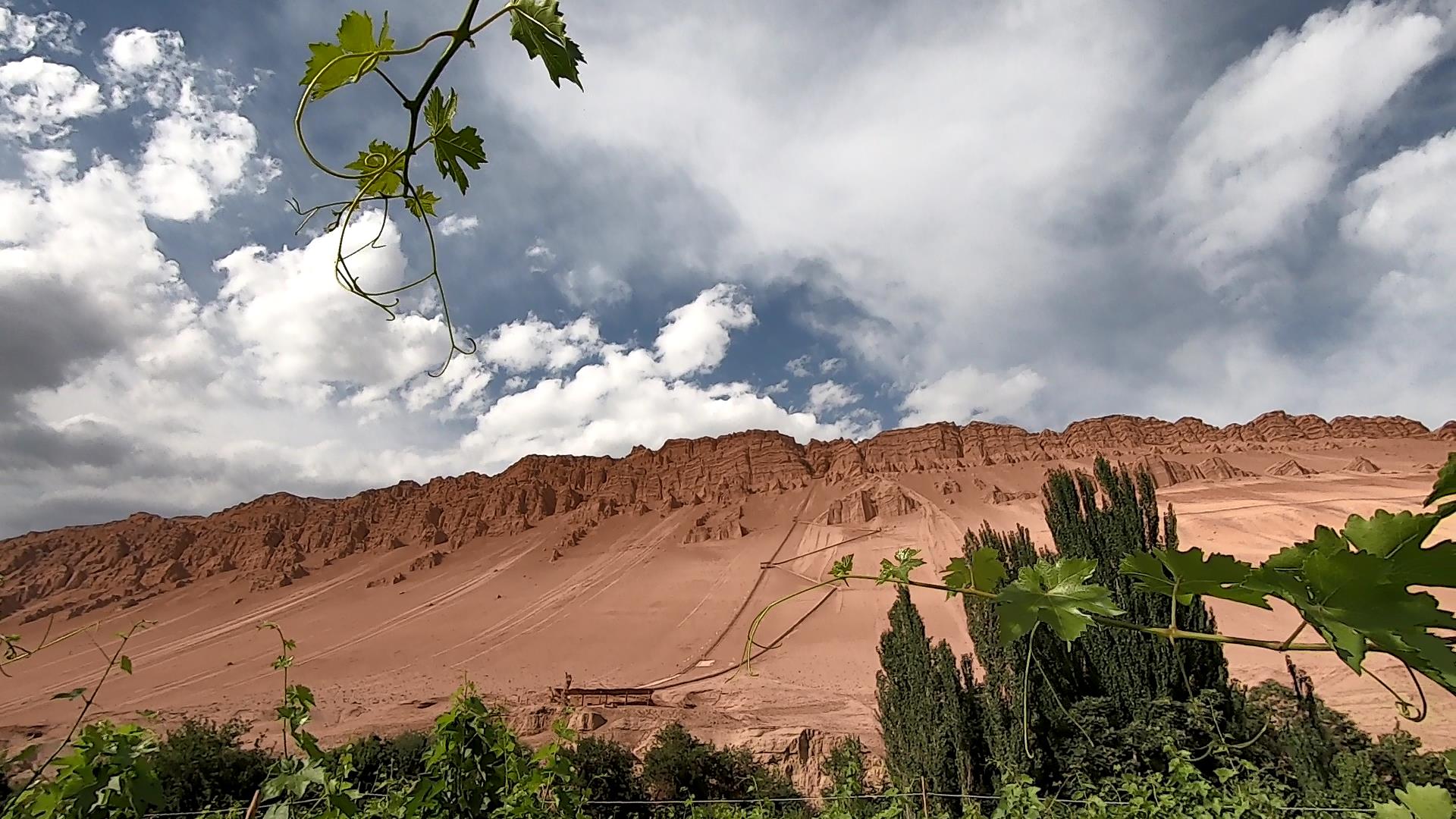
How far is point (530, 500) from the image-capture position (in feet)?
195

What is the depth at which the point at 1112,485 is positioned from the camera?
11.7m

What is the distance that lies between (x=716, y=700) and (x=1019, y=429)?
43280mm

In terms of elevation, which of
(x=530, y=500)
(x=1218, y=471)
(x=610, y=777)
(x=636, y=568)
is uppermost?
(x=530, y=500)

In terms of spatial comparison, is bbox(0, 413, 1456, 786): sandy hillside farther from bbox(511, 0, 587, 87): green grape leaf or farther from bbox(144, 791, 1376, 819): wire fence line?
bbox(511, 0, 587, 87): green grape leaf

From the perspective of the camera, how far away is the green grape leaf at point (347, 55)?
84cm

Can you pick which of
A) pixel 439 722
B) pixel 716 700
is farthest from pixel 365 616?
pixel 439 722

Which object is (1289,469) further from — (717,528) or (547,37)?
(547,37)

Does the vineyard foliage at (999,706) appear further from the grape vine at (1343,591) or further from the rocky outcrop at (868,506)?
the rocky outcrop at (868,506)

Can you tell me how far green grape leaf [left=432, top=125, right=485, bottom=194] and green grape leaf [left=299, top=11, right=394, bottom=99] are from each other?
18 cm

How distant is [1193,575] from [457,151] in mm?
1092

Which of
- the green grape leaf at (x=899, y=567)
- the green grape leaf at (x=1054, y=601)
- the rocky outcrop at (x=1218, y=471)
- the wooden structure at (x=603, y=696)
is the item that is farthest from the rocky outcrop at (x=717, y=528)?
the green grape leaf at (x=1054, y=601)

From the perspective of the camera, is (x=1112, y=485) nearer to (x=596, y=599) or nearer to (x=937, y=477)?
(x=596, y=599)

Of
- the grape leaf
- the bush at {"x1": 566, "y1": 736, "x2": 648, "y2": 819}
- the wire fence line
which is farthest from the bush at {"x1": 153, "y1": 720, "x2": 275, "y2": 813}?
the grape leaf

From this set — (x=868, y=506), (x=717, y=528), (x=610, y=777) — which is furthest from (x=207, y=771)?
(x=868, y=506)
